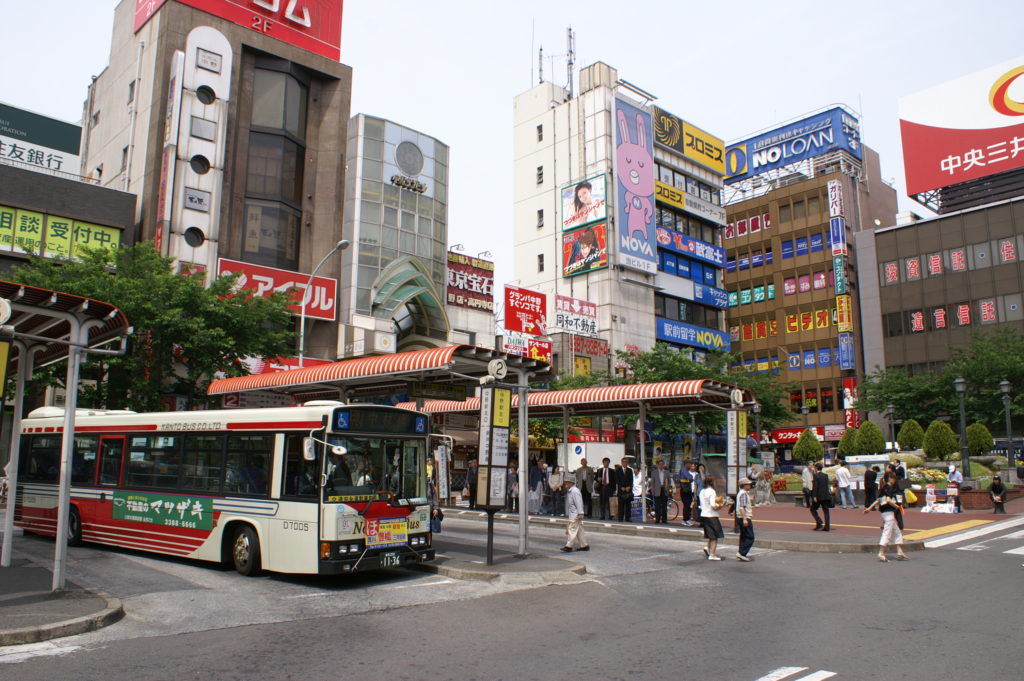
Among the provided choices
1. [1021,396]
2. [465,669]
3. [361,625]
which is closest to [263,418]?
[361,625]

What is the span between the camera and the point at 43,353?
13.7m

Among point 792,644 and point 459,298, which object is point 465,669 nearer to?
point 792,644

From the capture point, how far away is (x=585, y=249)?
63250 mm

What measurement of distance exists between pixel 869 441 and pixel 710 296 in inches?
1429

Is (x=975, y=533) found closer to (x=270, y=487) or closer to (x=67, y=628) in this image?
(x=270, y=487)

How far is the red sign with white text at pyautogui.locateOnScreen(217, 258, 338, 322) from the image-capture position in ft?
121

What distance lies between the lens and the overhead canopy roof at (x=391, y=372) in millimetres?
14953

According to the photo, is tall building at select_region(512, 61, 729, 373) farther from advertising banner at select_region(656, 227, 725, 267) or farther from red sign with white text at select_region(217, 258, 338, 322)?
red sign with white text at select_region(217, 258, 338, 322)

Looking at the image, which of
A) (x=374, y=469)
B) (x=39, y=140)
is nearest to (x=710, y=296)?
(x=39, y=140)

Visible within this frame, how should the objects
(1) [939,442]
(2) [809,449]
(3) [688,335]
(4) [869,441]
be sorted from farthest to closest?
(3) [688,335]
(2) [809,449]
(4) [869,441]
(1) [939,442]

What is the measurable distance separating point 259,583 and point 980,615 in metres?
9.85

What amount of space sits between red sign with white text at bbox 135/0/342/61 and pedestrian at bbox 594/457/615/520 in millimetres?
32242

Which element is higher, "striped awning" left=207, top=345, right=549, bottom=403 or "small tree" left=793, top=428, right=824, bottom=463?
"striped awning" left=207, top=345, right=549, bottom=403

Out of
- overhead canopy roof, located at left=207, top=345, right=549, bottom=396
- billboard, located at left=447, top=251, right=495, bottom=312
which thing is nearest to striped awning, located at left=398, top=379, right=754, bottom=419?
overhead canopy roof, located at left=207, top=345, right=549, bottom=396
